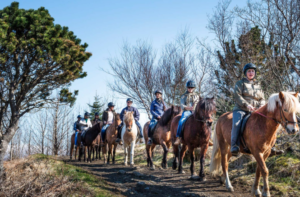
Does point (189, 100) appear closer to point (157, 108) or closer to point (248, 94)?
point (157, 108)


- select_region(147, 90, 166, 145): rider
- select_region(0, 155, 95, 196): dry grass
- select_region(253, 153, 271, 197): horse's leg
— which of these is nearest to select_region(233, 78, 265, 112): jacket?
select_region(253, 153, 271, 197): horse's leg

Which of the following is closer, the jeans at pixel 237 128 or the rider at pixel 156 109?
the jeans at pixel 237 128

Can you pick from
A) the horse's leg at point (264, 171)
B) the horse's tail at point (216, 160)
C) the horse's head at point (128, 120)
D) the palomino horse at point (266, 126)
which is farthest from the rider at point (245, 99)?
the horse's head at point (128, 120)

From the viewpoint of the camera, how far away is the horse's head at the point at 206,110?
7195 millimetres

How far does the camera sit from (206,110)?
23.7 ft

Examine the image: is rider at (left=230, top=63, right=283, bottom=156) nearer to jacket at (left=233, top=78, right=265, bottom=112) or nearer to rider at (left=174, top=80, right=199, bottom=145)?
jacket at (left=233, top=78, right=265, bottom=112)

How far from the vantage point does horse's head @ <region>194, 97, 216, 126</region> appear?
7195 mm

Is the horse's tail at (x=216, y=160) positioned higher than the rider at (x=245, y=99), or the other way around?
the rider at (x=245, y=99)

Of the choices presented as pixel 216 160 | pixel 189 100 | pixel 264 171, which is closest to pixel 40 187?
pixel 216 160

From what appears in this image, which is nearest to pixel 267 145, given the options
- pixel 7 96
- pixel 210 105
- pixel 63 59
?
pixel 210 105

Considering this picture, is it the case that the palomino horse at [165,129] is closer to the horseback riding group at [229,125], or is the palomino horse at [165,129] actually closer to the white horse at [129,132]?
the horseback riding group at [229,125]

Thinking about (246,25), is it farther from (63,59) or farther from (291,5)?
(63,59)

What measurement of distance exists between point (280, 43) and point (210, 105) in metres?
3.49

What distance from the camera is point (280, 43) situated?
27.5ft
